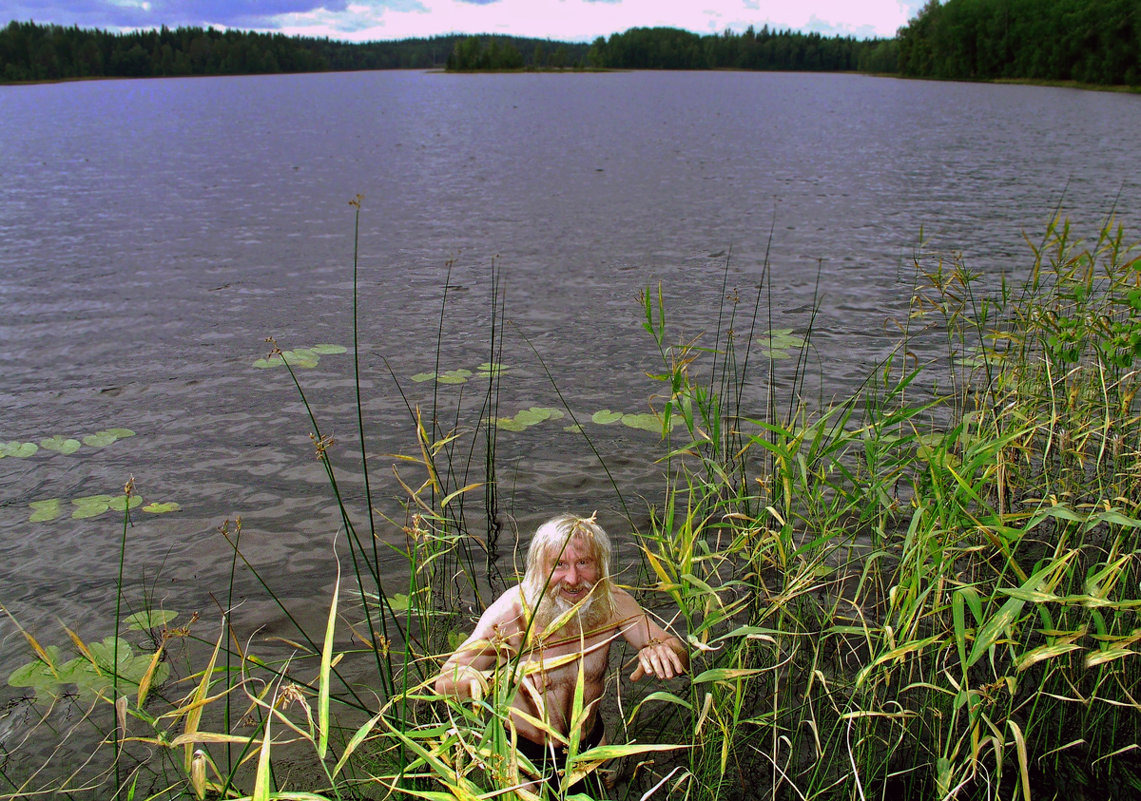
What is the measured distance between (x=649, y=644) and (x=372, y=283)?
8.62 m

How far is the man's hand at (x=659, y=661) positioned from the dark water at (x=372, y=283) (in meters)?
2.14

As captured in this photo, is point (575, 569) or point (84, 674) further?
point (84, 674)

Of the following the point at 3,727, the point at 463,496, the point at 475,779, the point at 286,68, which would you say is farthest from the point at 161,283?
the point at 286,68

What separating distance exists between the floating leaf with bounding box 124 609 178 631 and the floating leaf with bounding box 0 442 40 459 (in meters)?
2.45

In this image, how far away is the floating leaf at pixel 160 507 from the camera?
4.95 meters

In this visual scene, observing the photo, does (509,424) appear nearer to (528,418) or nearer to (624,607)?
(528,418)

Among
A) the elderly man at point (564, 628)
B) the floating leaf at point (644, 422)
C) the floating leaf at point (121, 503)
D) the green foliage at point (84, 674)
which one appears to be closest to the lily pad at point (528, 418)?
the floating leaf at point (644, 422)

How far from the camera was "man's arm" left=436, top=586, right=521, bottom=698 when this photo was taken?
2.49m

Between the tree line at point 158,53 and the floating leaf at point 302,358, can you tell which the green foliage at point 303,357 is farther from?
the tree line at point 158,53

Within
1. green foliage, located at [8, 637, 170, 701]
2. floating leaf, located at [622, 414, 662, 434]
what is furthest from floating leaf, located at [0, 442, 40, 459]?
floating leaf, located at [622, 414, 662, 434]

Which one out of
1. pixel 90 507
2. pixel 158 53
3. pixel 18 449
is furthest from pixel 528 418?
pixel 158 53

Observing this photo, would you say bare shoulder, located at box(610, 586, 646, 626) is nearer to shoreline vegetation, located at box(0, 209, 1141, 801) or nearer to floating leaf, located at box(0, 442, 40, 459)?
shoreline vegetation, located at box(0, 209, 1141, 801)

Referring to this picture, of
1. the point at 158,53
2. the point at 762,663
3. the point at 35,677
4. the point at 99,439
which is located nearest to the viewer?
the point at 762,663

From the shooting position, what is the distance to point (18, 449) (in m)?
5.75
